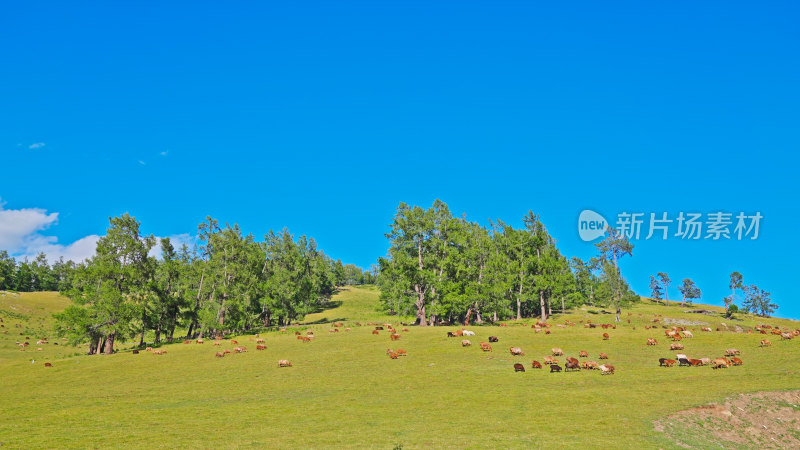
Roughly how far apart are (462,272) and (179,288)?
45.3m

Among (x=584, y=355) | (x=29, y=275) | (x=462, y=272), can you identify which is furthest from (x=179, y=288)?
(x=29, y=275)

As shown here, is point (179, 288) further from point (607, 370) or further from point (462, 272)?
point (607, 370)

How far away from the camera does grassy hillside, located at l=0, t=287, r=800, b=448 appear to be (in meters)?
20.2

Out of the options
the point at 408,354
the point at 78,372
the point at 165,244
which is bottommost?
the point at 78,372

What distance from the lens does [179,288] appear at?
68.8 m

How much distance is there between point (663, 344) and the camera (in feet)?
138

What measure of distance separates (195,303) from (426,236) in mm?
37955

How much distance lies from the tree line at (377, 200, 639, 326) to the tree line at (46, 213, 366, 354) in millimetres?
22239

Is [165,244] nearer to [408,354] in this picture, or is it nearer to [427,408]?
[408,354]

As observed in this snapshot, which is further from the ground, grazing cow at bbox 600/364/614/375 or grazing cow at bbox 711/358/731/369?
grazing cow at bbox 711/358/731/369

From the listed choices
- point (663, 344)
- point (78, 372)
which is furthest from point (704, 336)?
point (78, 372)

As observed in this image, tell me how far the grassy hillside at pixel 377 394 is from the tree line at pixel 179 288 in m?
5.87

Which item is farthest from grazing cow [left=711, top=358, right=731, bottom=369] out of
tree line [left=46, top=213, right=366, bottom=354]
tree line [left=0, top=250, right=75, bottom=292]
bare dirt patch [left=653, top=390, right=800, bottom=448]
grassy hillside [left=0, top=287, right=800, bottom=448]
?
tree line [left=0, top=250, right=75, bottom=292]

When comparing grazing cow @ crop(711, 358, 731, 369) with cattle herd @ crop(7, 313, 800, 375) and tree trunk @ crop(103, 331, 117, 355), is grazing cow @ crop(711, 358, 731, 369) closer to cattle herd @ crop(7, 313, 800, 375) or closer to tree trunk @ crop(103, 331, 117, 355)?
cattle herd @ crop(7, 313, 800, 375)
